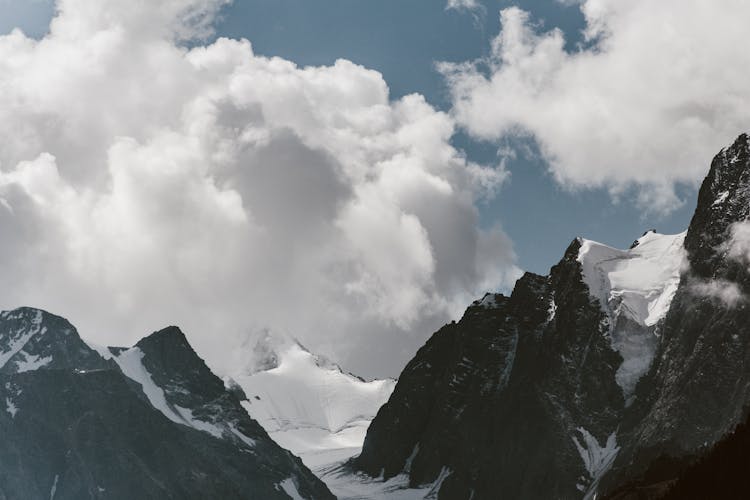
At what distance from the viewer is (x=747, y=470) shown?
98000 millimetres

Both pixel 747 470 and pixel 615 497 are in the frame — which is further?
pixel 615 497

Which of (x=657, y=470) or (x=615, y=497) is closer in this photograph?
(x=615, y=497)

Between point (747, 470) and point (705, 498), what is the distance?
4490 millimetres

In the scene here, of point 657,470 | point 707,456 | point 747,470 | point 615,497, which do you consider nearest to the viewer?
point 747,470

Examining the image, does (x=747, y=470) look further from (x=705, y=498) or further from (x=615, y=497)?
(x=615, y=497)

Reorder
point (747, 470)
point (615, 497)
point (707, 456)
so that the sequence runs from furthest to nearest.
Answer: point (615, 497) → point (707, 456) → point (747, 470)

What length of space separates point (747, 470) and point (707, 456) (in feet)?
30.9

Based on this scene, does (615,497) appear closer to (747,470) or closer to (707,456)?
(707,456)

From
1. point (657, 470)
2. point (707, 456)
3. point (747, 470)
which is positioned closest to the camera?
point (747, 470)

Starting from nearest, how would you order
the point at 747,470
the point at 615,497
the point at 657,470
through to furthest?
the point at 747,470 → the point at 615,497 → the point at 657,470

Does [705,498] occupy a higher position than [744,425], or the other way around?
[744,425]

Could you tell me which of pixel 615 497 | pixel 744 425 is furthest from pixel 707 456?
pixel 615 497

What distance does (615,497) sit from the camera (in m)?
126

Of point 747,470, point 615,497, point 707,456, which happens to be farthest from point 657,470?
point 747,470
